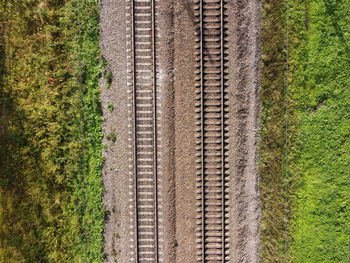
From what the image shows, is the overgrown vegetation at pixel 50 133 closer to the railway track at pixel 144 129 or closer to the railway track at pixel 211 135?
the railway track at pixel 144 129

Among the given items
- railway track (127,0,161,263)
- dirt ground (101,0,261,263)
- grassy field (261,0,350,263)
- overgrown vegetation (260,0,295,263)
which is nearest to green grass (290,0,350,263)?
grassy field (261,0,350,263)

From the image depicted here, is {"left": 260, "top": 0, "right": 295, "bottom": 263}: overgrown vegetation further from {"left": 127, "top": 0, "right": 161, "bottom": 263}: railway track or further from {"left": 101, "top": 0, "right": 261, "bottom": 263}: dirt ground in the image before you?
{"left": 127, "top": 0, "right": 161, "bottom": 263}: railway track

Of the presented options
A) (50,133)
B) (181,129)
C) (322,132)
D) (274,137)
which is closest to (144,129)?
(181,129)

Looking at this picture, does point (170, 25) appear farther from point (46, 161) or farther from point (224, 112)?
point (46, 161)

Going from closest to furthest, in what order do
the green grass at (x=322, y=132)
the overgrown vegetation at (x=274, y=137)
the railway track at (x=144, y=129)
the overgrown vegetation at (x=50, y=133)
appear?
the green grass at (x=322, y=132)
the overgrown vegetation at (x=274, y=137)
the railway track at (x=144, y=129)
the overgrown vegetation at (x=50, y=133)

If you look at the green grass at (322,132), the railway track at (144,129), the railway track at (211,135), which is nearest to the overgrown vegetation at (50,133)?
the railway track at (144,129)

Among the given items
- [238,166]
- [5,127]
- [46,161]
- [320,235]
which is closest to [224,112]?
[238,166]
